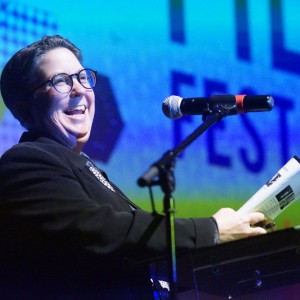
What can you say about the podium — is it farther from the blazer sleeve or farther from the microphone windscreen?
the microphone windscreen

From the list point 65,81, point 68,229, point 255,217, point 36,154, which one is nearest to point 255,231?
point 255,217

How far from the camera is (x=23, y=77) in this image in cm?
201

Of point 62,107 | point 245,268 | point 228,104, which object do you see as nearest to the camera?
point 245,268

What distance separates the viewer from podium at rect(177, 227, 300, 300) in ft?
4.84

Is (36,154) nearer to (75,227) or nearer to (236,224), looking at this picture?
(75,227)

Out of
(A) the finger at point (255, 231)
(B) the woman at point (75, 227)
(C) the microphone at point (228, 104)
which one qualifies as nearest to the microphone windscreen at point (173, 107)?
(C) the microphone at point (228, 104)

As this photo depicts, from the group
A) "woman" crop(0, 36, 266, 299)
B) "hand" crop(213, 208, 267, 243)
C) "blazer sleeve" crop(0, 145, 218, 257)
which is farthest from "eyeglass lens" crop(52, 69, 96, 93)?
"hand" crop(213, 208, 267, 243)

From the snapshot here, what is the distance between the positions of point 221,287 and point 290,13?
1.69m

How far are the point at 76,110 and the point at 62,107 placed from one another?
0.05m

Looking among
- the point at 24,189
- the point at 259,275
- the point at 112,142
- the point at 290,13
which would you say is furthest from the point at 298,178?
the point at 290,13

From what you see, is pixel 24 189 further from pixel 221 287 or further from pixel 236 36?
pixel 236 36

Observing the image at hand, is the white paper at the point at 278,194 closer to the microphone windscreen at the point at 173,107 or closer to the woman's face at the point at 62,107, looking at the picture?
the microphone windscreen at the point at 173,107

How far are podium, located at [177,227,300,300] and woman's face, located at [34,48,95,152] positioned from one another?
0.58 m

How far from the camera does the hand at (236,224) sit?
1.66 metres
